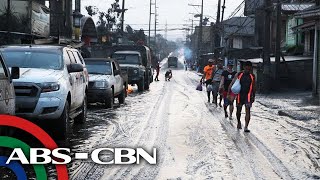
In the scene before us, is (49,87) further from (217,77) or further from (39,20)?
(39,20)

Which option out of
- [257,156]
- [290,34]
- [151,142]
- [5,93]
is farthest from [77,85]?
[290,34]

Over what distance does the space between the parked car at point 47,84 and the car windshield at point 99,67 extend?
6878mm

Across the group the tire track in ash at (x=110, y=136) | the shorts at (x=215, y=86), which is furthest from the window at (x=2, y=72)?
the shorts at (x=215, y=86)

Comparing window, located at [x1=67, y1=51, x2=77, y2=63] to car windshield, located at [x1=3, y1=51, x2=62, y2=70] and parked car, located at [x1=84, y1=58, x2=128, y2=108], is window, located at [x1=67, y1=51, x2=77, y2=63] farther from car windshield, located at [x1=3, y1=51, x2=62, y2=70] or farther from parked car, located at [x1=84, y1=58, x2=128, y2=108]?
parked car, located at [x1=84, y1=58, x2=128, y2=108]

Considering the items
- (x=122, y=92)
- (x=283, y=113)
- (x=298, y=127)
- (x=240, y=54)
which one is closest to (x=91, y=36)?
(x=240, y=54)

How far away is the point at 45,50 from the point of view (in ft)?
37.4

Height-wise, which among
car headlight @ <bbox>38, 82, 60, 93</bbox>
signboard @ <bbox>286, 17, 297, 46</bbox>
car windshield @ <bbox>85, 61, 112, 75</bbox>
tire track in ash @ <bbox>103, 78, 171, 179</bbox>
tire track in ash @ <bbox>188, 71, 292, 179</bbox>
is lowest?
tire track in ash @ <bbox>188, 71, 292, 179</bbox>

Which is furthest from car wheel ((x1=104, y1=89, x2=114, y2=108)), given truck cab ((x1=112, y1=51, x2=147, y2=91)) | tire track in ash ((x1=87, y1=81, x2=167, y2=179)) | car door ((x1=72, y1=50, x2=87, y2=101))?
truck cab ((x1=112, y1=51, x2=147, y2=91))

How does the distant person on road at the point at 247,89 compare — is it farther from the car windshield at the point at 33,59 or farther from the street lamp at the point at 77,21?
the street lamp at the point at 77,21

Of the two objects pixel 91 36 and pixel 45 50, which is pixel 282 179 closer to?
pixel 45 50

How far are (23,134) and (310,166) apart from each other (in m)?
4.74

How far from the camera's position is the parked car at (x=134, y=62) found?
30484mm

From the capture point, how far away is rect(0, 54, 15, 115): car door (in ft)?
21.0

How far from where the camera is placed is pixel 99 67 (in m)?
19.8
